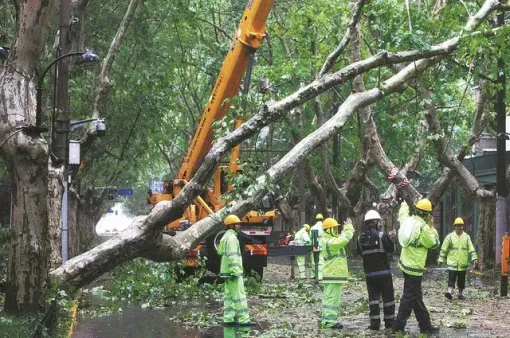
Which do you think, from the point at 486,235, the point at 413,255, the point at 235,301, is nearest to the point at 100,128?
the point at 235,301

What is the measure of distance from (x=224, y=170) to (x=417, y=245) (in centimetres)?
955

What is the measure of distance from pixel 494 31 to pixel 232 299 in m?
5.73

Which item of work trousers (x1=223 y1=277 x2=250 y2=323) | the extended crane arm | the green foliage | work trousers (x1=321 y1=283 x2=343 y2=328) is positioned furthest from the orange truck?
work trousers (x1=321 y1=283 x2=343 y2=328)

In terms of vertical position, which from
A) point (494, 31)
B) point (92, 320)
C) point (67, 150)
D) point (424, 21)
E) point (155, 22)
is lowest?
point (92, 320)

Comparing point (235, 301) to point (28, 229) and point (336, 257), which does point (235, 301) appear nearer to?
point (336, 257)

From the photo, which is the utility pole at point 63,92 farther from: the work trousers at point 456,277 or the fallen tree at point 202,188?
the work trousers at point 456,277

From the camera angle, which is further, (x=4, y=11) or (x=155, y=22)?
(x=155, y=22)

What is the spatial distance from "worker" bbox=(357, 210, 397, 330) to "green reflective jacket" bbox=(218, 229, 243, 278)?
1943mm

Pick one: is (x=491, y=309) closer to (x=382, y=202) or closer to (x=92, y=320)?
(x=92, y=320)

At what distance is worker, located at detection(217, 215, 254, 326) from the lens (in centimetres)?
1347

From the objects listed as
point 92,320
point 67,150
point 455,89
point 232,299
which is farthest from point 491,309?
point 455,89

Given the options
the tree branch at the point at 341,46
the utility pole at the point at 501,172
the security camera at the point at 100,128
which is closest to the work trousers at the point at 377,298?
the tree branch at the point at 341,46

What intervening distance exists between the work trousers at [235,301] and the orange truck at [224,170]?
4683mm

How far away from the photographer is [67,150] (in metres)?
15.9
